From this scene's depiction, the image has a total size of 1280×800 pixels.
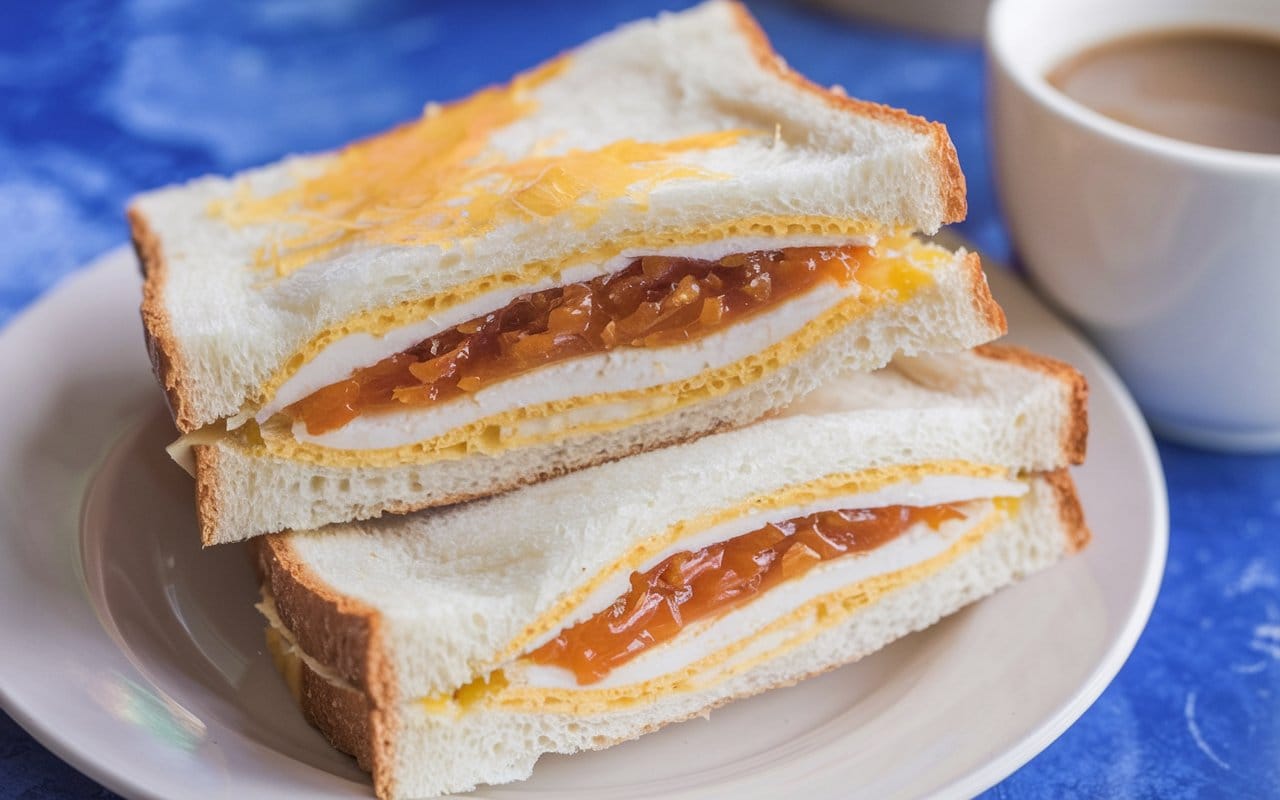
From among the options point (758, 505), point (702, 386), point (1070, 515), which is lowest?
point (1070, 515)

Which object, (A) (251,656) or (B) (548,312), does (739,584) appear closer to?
(B) (548,312)

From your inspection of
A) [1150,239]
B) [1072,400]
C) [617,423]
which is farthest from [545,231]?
[1150,239]

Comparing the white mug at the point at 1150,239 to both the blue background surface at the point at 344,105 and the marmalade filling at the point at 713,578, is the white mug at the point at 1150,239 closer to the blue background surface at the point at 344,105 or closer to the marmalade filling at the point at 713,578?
the blue background surface at the point at 344,105

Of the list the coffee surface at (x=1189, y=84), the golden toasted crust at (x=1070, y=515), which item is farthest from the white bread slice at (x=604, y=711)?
the coffee surface at (x=1189, y=84)

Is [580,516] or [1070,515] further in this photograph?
[1070,515]

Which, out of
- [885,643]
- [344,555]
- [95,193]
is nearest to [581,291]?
[344,555]

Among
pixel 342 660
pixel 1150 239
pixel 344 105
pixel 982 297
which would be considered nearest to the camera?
pixel 342 660

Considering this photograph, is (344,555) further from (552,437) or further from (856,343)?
(856,343)
